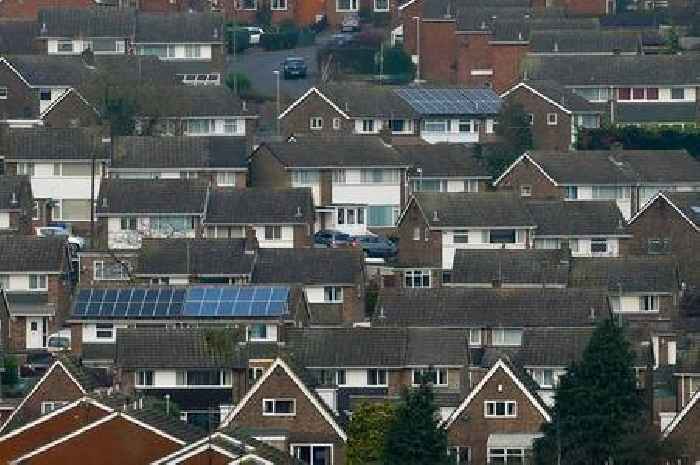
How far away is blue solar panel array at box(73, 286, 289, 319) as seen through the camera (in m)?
68.4

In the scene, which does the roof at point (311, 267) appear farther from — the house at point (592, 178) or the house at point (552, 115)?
the house at point (552, 115)

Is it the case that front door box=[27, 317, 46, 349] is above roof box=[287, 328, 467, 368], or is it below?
below

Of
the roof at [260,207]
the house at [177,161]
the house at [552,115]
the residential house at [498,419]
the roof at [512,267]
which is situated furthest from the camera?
the house at [552,115]

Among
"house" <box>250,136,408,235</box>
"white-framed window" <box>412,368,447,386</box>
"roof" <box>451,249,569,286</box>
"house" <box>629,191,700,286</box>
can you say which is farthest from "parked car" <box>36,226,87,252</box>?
"white-framed window" <box>412,368,447,386</box>

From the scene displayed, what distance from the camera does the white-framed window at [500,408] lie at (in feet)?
201

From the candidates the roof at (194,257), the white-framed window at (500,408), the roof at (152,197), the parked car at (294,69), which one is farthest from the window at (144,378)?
the parked car at (294,69)

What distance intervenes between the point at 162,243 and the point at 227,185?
8.36 meters

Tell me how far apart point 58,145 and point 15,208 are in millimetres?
3732

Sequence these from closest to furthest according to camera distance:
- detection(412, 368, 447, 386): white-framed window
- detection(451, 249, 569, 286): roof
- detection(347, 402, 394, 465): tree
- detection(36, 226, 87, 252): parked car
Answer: detection(347, 402, 394, 465): tree, detection(412, 368, 447, 386): white-framed window, detection(451, 249, 569, 286): roof, detection(36, 226, 87, 252): parked car

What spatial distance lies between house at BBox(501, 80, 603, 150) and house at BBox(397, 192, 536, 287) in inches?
330

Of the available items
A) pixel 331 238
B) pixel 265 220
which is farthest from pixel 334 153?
pixel 265 220

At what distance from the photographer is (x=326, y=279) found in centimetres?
7188

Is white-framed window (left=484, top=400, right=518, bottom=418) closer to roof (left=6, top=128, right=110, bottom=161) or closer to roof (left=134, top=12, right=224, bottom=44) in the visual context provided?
roof (left=6, top=128, right=110, bottom=161)

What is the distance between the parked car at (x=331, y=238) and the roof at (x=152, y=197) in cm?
228
